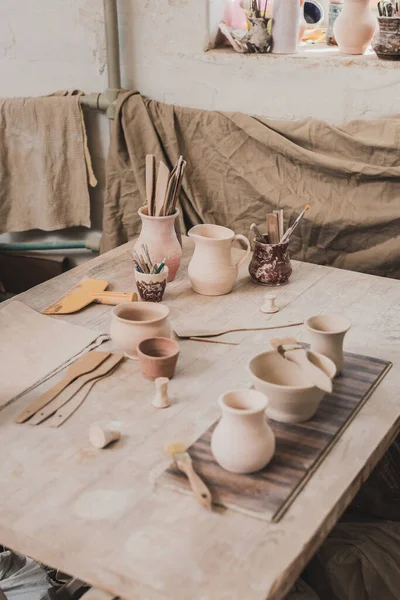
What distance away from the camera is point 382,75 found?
220 centimetres

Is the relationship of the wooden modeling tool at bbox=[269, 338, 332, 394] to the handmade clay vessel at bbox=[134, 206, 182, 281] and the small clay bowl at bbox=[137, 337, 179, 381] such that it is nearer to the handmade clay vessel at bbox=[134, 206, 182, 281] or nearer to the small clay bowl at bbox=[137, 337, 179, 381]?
the small clay bowl at bbox=[137, 337, 179, 381]

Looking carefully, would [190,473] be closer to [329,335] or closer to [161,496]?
[161,496]

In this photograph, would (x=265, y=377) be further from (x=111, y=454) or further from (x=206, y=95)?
(x=206, y=95)

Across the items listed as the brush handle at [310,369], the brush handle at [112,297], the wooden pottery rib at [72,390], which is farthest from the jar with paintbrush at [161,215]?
the brush handle at [310,369]

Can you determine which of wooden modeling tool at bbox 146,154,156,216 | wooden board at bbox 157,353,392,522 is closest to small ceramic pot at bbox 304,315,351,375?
wooden board at bbox 157,353,392,522

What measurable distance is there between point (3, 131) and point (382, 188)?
134 centimetres

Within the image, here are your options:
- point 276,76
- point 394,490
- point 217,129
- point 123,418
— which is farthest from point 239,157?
point 123,418

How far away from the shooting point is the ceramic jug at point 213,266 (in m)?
1.80

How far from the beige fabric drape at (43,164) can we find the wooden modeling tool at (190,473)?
5.37 feet

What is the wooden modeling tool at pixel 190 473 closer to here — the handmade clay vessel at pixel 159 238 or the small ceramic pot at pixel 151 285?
the small ceramic pot at pixel 151 285

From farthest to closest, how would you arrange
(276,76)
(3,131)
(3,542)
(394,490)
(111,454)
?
1. (3,131)
2. (276,76)
3. (394,490)
4. (111,454)
5. (3,542)

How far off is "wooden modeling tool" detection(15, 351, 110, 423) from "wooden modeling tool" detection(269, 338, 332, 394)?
39 centimetres

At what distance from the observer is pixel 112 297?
5.82 ft

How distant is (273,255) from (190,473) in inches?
33.4
